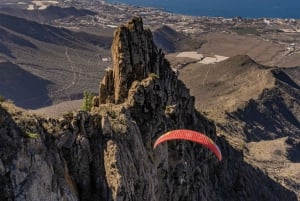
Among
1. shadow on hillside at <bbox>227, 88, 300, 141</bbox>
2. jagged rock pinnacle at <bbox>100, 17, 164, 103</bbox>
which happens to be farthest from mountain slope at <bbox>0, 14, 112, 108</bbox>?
jagged rock pinnacle at <bbox>100, 17, 164, 103</bbox>

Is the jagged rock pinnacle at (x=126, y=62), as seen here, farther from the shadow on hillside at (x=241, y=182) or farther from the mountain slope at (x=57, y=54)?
the mountain slope at (x=57, y=54)

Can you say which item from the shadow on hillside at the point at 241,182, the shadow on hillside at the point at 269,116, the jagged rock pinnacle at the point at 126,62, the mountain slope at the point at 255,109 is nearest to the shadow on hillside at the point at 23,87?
the mountain slope at the point at 255,109

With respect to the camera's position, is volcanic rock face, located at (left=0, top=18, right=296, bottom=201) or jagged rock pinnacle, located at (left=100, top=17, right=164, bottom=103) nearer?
volcanic rock face, located at (left=0, top=18, right=296, bottom=201)

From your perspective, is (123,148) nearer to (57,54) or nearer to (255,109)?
(255,109)

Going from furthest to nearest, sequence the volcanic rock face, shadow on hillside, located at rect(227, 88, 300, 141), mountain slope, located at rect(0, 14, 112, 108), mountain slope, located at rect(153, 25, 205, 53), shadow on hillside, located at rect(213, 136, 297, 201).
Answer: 1. mountain slope, located at rect(153, 25, 205, 53)
2. mountain slope, located at rect(0, 14, 112, 108)
3. shadow on hillside, located at rect(227, 88, 300, 141)
4. shadow on hillside, located at rect(213, 136, 297, 201)
5. the volcanic rock face

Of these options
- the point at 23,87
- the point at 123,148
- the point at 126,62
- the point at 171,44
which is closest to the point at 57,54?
the point at 23,87

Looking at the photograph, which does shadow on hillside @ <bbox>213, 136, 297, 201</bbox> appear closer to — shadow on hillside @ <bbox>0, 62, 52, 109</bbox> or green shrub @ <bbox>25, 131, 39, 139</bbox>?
green shrub @ <bbox>25, 131, 39, 139</bbox>
